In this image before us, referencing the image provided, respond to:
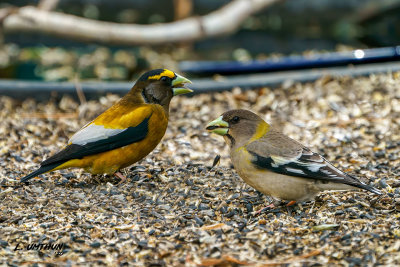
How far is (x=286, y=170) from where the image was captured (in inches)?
144

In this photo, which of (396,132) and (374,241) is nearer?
(374,241)

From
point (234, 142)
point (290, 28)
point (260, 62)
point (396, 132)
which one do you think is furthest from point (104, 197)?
point (290, 28)

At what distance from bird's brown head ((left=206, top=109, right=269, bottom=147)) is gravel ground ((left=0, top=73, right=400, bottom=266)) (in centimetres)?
41

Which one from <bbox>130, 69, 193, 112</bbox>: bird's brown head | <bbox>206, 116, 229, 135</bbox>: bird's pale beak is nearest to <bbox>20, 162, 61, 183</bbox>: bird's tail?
<bbox>130, 69, 193, 112</bbox>: bird's brown head

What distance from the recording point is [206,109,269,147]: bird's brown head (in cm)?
395

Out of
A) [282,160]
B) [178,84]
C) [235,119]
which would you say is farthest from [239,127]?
[178,84]

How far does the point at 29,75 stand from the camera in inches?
316

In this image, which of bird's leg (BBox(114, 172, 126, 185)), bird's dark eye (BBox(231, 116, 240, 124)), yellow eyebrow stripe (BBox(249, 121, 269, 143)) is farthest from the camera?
bird's leg (BBox(114, 172, 126, 185))

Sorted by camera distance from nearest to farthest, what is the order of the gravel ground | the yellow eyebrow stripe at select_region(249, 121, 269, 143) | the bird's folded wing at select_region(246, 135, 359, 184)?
the gravel ground < the bird's folded wing at select_region(246, 135, 359, 184) < the yellow eyebrow stripe at select_region(249, 121, 269, 143)

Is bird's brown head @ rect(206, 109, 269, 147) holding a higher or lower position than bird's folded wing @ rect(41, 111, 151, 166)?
higher

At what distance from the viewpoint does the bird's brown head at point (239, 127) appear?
3.95 metres

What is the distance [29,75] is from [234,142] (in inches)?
193

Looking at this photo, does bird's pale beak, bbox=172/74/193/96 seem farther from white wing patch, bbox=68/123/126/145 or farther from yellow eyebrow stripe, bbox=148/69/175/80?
white wing patch, bbox=68/123/126/145

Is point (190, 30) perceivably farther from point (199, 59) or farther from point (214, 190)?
point (214, 190)
